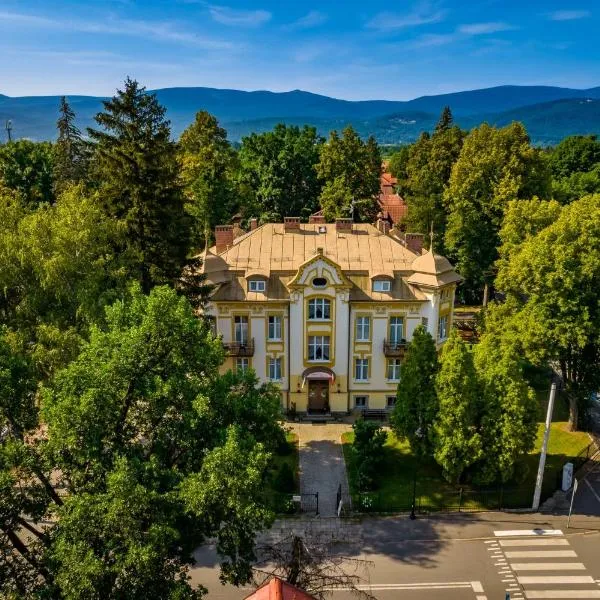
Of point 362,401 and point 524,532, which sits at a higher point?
point 362,401

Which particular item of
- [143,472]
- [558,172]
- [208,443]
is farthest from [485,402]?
[558,172]

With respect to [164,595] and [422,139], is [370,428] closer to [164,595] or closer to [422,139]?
[164,595]

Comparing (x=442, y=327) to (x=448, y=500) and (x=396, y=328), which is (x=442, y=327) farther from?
(x=448, y=500)

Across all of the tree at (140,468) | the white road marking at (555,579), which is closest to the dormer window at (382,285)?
the tree at (140,468)

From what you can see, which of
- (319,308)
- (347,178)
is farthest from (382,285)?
(347,178)

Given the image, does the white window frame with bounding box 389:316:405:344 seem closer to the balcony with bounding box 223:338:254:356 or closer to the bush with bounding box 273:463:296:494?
the balcony with bounding box 223:338:254:356

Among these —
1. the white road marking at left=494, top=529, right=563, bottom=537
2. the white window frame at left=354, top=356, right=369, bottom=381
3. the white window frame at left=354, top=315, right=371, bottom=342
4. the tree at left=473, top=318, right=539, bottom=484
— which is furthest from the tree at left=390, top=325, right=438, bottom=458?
the white window frame at left=354, top=356, right=369, bottom=381

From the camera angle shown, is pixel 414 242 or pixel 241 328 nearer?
pixel 241 328

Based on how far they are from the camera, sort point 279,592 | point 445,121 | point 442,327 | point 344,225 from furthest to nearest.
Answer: point 445,121 → point 344,225 → point 442,327 → point 279,592
